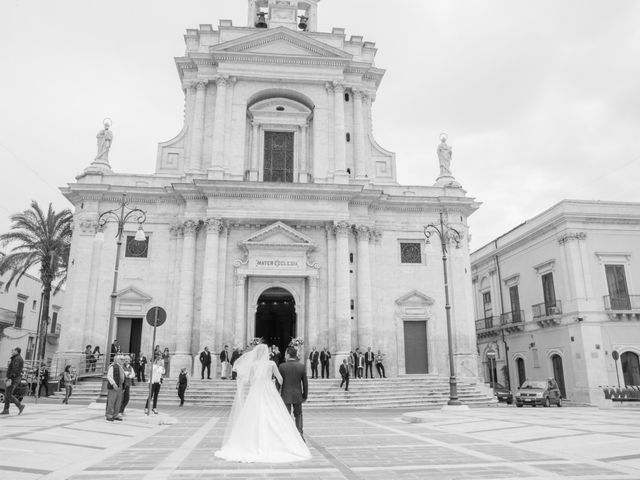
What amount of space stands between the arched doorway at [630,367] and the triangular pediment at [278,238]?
1823 centimetres

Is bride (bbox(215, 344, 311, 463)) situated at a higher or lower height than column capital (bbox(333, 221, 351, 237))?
lower

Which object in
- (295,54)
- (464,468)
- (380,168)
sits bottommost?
(464,468)

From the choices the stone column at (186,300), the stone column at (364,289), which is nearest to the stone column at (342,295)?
the stone column at (364,289)

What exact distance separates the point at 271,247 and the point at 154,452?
18.9 metres

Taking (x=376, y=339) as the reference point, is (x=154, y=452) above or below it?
below

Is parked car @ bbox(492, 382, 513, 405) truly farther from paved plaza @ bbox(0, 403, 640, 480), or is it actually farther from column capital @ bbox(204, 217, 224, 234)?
column capital @ bbox(204, 217, 224, 234)

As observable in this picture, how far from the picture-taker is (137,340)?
2678cm

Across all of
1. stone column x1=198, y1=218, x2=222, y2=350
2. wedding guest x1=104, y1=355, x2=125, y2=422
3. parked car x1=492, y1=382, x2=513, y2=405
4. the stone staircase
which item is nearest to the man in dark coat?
wedding guest x1=104, y1=355, x2=125, y2=422

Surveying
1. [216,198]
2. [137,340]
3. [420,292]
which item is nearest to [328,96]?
[216,198]

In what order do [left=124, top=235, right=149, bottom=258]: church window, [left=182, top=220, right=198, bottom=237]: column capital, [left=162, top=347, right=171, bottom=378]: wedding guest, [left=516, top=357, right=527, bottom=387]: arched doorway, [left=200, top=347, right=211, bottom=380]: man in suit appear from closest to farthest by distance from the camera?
[left=200, top=347, right=211, bottom=380]: man in suit → [left=162, top=347, right=171, bottom=378]: wedding guest → [left=182, top=220, right=198, bottom=237]: column capital → [left=124, top=235, right=149, bottom=258]: church window → [left=516, top=357, right=527, bottom=387]: arched doorway

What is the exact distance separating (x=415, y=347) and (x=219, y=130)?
52.2ft

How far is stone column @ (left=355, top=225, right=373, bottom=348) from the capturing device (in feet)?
87.8

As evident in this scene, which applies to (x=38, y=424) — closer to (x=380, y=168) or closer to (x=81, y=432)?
(x=81, y=432)

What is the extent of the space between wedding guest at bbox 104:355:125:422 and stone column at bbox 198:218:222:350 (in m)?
11.6
